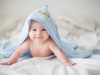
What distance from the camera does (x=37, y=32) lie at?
2.92 feet

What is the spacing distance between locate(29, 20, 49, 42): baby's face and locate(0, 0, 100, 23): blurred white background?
0.97m

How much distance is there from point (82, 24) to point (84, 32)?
0.10 metres

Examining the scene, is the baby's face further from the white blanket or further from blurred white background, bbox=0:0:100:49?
blurred white background, bbox=0:0:100:49

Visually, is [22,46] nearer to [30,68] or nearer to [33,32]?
[33,32]

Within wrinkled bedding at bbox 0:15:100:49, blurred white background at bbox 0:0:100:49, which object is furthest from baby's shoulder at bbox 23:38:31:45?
blurred white background at bbox 0:0:100:49

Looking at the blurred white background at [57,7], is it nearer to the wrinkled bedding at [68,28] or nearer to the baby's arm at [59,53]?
the wrinkled bedding at [68,28]

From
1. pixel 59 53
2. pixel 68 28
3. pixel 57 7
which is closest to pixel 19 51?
pixel 59 53

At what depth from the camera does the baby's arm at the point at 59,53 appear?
2.84 ft

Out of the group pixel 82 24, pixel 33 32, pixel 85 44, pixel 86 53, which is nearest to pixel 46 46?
pixel 33 32

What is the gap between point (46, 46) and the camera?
0.96m

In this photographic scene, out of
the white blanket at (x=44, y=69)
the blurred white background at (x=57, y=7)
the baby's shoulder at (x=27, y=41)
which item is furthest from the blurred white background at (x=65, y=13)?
the white blanket at (x=44, y=69)

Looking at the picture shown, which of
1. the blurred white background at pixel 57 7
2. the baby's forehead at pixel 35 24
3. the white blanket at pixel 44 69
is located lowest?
the white blanket at pixel 44 69

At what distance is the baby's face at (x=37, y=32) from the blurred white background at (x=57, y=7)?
966mm

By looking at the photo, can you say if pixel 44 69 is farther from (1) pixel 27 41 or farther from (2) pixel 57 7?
(2) pixel 57 7
